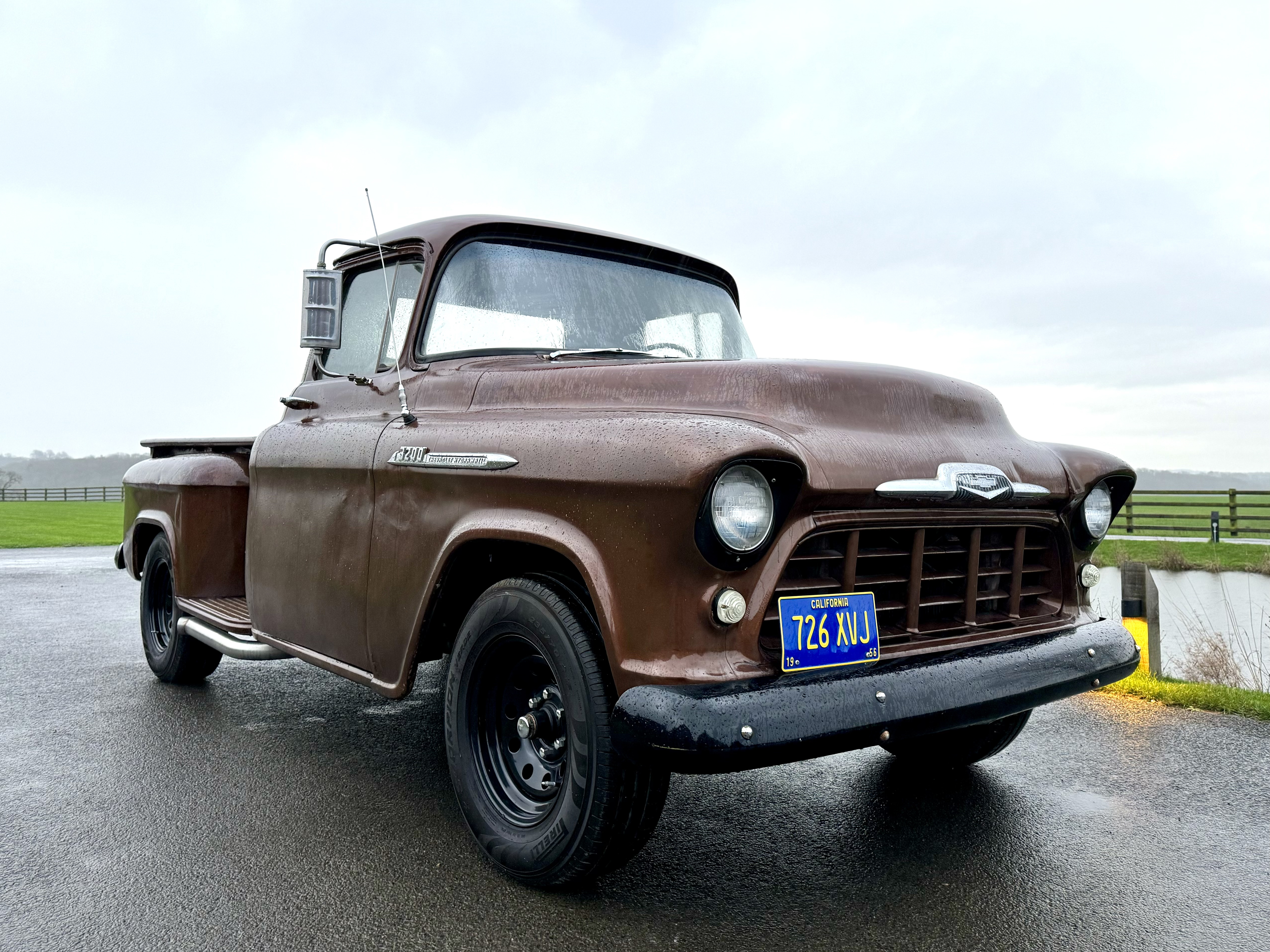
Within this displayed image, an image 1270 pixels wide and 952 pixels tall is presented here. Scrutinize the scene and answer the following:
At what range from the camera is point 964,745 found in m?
3.79

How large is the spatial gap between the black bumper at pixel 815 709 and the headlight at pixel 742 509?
1.11 ft

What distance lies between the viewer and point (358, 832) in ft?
10.4

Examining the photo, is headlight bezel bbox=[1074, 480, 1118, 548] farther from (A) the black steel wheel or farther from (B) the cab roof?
(A) the black steel wheel

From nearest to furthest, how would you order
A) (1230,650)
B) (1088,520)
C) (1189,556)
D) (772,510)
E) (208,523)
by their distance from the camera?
(772,510) → (1088,520) → (208,523) → (1230,650) → (1189,556)

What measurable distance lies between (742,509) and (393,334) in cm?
188

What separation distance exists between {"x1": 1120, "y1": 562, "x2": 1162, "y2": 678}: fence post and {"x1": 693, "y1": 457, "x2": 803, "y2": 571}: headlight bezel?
13.1ft

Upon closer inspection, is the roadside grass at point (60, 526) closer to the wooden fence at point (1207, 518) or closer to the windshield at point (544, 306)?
the windshield at point (544, 306)

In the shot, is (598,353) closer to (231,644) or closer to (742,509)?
(742,509)

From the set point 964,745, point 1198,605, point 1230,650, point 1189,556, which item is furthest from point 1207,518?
point 964,745

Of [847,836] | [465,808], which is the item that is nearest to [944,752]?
[847,836]

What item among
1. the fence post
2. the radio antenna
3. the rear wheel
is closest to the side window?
the radio antenna

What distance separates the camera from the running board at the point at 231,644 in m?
4.04

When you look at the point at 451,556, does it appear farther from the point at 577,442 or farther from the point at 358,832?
the point at 358,832

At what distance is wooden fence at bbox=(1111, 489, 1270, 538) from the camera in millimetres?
26875
